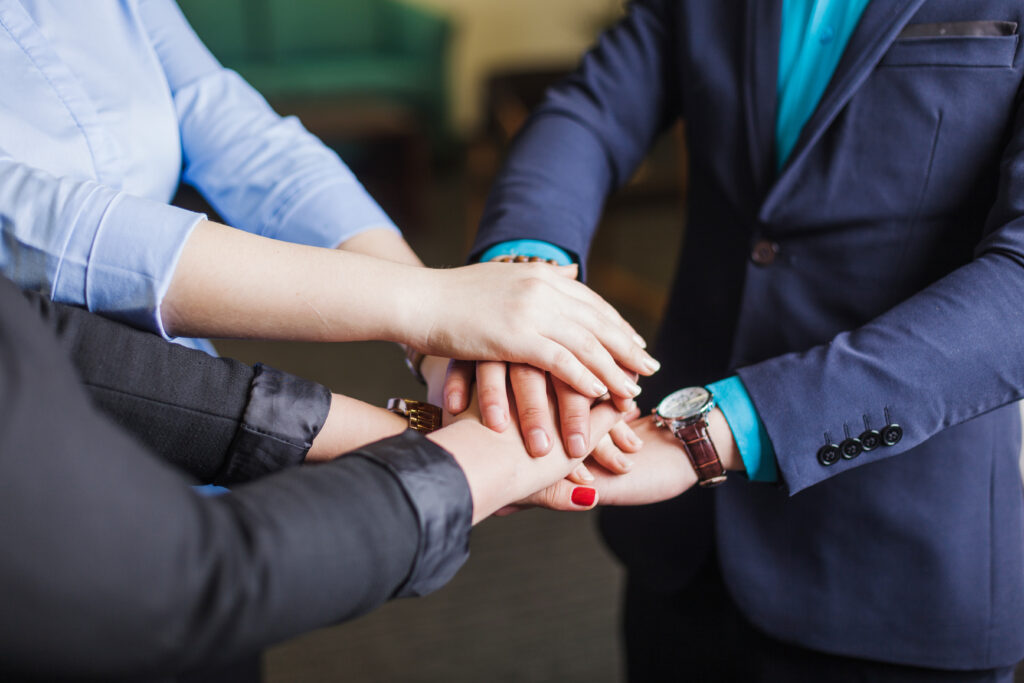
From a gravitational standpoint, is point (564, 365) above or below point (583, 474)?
above

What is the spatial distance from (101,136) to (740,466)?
779mm


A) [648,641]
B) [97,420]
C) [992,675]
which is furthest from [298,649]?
[97,420]

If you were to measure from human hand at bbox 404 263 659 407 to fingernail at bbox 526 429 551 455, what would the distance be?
67 mm

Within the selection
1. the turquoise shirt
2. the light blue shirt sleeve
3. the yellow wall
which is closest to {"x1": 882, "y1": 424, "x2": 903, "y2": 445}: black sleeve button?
the turquoise shirt

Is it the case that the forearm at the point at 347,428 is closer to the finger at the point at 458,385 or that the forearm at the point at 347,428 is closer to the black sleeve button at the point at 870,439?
the finger at the point at 458,385

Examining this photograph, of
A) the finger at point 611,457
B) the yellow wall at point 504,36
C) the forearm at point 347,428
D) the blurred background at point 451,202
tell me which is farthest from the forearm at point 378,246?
the yellow wall at point 504,36

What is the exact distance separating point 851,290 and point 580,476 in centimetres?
40

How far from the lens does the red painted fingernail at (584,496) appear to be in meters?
0.92

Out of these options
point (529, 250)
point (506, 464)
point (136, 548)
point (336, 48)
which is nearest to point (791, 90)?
point (529, 250)

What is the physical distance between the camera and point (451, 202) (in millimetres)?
5039

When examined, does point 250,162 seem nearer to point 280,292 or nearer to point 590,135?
point 280,292

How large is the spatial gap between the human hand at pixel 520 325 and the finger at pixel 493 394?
0.05 feet

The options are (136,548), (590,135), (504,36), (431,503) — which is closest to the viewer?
(136,548)

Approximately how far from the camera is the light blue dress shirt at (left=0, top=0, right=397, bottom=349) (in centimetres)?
73
